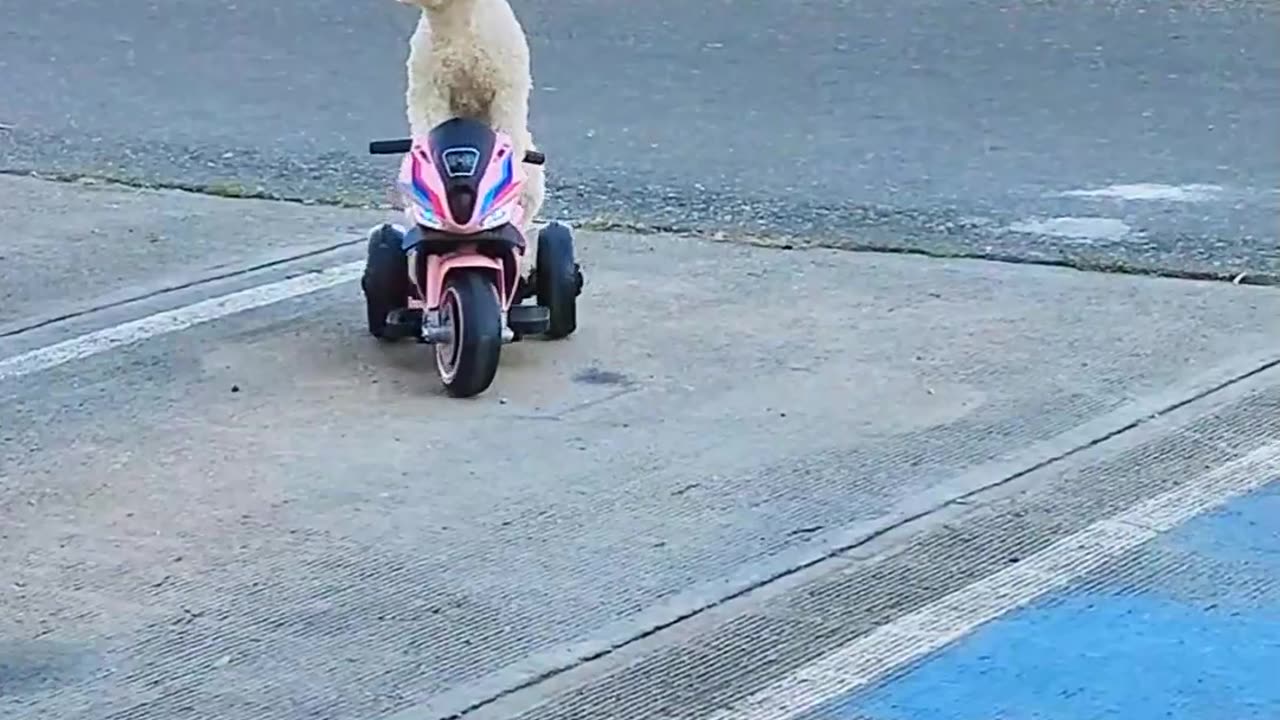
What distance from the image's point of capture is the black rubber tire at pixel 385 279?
675 cm

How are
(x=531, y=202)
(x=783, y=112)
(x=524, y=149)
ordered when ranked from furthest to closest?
(x=783, y=112)
(x=531, y=202)
(x=524, y=149)

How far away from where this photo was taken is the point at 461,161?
6.30m

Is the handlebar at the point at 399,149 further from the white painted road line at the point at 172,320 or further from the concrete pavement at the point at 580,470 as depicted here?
the white painted road line at the point at 172,320

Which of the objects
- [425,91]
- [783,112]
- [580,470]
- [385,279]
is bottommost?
[783,112]

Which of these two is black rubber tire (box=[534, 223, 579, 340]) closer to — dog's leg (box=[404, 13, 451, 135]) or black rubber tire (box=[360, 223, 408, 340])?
black rubber tire (box=[360, 223, 408, 340])

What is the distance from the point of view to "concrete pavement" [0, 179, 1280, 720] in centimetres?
461

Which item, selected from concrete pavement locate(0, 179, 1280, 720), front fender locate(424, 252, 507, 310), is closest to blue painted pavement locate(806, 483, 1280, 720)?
concrete pavement locate(0, 179, 1280, 720)

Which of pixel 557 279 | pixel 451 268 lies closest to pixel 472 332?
pixel 451 268

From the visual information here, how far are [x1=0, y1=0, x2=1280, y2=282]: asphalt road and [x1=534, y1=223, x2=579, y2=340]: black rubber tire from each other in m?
1.61

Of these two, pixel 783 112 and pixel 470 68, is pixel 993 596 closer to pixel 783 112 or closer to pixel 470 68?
pixel 470 68

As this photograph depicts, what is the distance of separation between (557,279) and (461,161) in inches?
22.2

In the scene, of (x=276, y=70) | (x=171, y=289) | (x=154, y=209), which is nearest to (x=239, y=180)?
(x=154, y=209)

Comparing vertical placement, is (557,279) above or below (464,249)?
below

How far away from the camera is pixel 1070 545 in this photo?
5.16 m
